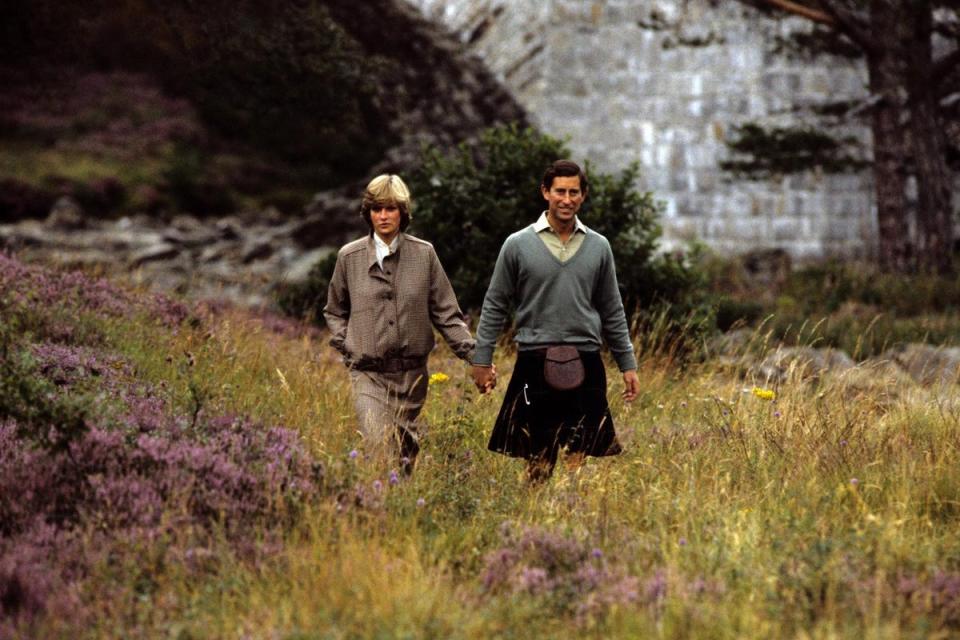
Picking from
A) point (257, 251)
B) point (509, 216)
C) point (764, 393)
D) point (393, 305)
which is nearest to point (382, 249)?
point (393, 305)

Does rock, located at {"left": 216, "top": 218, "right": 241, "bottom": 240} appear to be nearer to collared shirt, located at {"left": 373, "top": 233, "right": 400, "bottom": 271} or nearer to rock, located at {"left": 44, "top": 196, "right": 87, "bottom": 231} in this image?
rock, located at {"left": 44, "top": 196, "right": 87, "bottom": 231}

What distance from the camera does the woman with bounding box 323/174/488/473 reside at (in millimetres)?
5336

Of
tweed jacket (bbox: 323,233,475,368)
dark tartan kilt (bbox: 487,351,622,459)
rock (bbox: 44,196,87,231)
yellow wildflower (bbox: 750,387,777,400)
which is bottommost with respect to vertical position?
yellow wildflower (bbox: 750,387,777,400)

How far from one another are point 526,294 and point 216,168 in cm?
2084

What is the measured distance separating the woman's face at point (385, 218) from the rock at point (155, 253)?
39.2 ft

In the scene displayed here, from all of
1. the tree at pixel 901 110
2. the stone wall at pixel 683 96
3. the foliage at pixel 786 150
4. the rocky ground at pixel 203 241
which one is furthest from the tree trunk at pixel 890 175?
the rocky ground at pixel 203 241

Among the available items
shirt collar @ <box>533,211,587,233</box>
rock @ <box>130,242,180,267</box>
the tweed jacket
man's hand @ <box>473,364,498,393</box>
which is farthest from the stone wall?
man's hand @ <box>473,364,498,393</box>

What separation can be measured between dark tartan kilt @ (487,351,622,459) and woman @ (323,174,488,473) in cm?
33

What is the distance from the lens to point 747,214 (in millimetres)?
18406

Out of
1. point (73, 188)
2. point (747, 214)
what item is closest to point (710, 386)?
point (747, 214)

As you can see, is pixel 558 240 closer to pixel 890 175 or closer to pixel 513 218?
pixel 513 218

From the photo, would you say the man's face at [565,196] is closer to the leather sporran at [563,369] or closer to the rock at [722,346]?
the leather sporran at [563,369]

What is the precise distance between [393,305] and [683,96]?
1378cm

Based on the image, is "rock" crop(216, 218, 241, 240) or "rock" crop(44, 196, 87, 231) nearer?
"rock" crop(44, 196, 87, 231)
